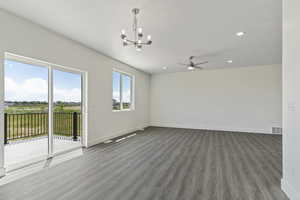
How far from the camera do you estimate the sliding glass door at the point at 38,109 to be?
9.75 feet

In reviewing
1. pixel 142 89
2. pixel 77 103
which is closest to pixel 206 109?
pixel 142 89

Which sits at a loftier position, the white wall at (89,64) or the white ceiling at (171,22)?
the white ceiling at (171,22)

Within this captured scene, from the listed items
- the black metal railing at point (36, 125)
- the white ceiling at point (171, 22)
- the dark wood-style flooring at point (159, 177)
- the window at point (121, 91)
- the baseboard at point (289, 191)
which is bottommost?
the dark wood-style flooring at point (159, 177)

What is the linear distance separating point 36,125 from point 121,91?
3342 mm

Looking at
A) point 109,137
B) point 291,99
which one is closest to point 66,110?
point 109,137

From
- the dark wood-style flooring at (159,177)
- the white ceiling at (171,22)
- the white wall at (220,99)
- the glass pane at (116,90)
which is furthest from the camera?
the white wall at (220,99)

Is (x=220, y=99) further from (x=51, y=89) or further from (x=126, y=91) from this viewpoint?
(x=51, y=89)

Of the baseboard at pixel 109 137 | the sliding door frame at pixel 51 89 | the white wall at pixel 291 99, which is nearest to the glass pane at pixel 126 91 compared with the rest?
the baseboard at pixel 109 137

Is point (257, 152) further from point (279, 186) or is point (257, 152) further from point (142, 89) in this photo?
point (142, 89)

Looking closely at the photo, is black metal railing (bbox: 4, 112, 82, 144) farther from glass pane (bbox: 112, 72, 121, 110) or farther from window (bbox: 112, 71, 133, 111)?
window (bbox: 112, 71, 133, 111)

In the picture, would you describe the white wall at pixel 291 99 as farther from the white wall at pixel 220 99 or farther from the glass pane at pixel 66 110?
the white wall at pixel 220 99

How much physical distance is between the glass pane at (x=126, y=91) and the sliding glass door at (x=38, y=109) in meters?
2.27

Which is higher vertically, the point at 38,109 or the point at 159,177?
the point at 38,109

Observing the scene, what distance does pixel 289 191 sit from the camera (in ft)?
6.80
